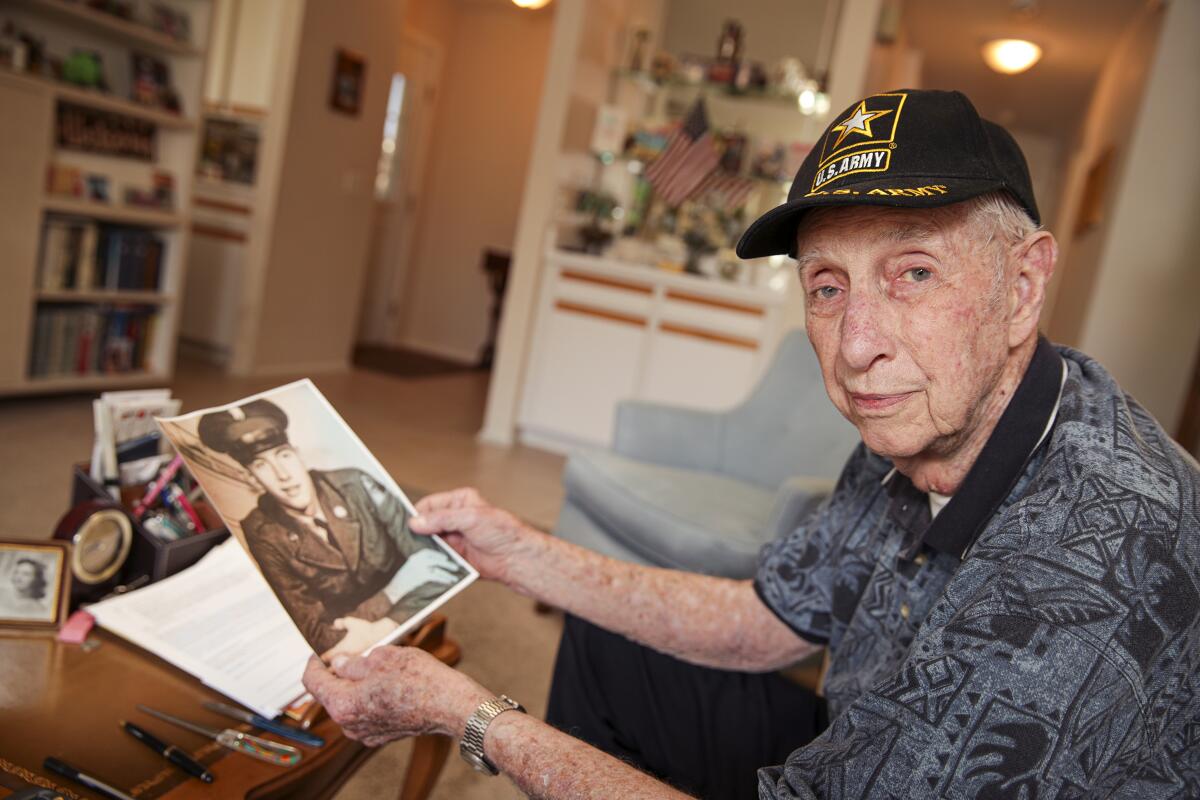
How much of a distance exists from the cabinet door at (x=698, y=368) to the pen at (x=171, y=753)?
11.3 ft

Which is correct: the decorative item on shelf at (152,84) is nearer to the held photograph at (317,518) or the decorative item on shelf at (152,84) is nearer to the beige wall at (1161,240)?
the held photograph at (317,518)

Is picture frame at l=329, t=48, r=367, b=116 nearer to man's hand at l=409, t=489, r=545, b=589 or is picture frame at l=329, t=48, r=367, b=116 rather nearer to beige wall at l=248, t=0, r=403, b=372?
beige wall at l=248, t=0, r=403, b=372

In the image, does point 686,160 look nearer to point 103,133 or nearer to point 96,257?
point 103,133

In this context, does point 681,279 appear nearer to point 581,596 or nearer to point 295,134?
point 295,134

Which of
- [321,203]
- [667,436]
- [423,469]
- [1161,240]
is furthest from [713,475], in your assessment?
[321,203]

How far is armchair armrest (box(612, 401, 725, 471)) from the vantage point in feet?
9.20

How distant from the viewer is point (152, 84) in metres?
4.02

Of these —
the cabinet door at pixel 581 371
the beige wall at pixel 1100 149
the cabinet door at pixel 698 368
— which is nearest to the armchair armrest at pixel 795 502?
the cabinet door at pixel 698 368

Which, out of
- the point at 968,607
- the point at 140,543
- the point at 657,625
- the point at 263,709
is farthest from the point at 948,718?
the point at 140,543

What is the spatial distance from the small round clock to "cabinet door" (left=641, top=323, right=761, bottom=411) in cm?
319

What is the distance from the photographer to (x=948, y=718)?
646mm

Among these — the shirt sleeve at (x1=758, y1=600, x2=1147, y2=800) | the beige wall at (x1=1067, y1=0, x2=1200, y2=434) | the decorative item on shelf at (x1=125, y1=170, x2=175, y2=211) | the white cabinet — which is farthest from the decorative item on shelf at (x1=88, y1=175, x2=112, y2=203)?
the beige wall at (x1=1067, y1=0, x2=1200, y2=434)

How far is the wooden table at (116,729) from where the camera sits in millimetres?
881

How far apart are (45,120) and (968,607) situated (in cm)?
385
